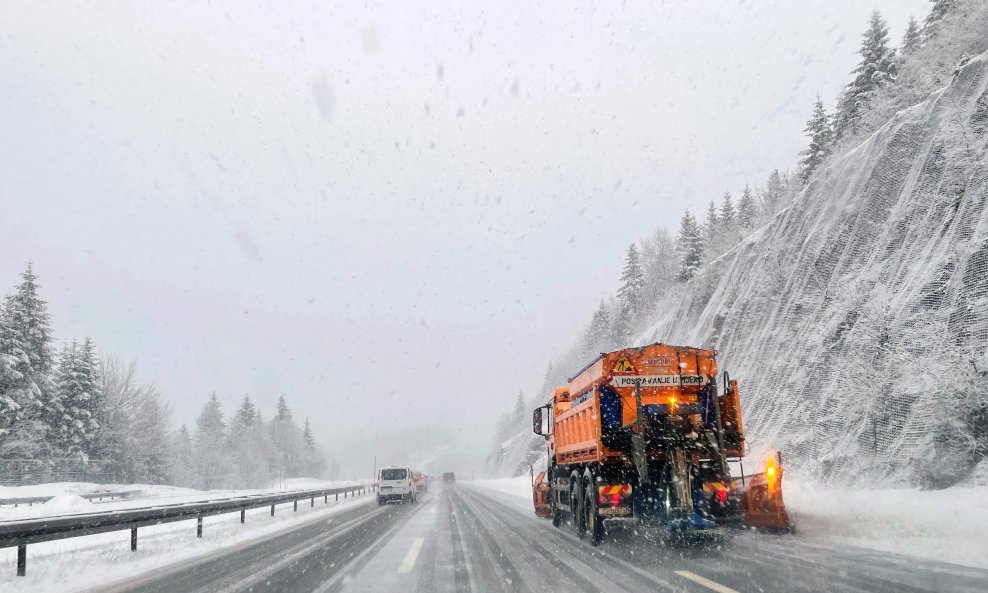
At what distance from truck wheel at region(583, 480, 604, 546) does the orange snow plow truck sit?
2 centimetres

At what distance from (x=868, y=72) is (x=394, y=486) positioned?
36.2 metres

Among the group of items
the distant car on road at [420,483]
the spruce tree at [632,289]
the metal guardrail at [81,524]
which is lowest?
the distant car on road at [420,483]

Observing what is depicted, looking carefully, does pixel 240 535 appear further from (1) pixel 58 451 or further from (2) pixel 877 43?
(2) pixel 877 43

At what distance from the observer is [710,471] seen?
1012cm

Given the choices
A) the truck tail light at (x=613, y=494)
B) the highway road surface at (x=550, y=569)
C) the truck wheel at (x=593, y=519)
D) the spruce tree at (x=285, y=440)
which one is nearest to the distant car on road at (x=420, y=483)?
the truck wheel at (x=593, y=519)

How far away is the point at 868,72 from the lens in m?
35.1

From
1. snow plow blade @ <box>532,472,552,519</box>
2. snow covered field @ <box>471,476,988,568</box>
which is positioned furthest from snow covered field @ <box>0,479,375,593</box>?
snow covered field @ <box>471,476,988,568</box>

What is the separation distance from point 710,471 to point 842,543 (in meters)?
2.13

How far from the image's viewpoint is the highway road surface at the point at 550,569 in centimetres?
638

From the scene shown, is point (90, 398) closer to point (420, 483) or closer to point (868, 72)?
point (420, 483)

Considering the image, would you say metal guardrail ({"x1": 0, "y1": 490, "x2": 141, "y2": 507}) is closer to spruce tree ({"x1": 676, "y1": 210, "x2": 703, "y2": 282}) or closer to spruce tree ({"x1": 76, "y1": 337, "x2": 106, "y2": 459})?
spruce tree ({"x1": 76, "y1": 337, "x2": 106, "y2": 459})

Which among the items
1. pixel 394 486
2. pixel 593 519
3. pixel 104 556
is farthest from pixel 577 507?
pixel 394 486

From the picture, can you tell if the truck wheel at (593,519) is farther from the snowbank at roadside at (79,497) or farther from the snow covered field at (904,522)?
the snowbank at roadside at (79,497)

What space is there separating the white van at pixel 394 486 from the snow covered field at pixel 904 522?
66.5 feet
